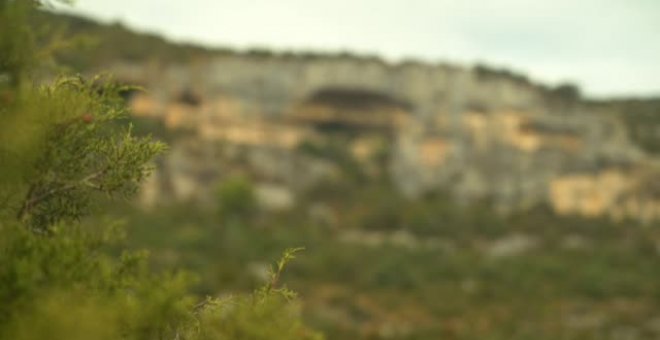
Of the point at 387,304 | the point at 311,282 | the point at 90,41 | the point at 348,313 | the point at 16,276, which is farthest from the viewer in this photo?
the point at 311,282

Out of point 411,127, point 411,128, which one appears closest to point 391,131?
point 411,127

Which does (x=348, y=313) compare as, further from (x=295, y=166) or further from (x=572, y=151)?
(x=572, y=151)

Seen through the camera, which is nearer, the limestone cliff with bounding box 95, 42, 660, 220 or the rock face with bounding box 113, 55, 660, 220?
the rock face with bounding box 113, 55, 660, 220

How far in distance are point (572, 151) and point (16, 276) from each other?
195ft

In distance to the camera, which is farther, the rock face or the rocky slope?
the rock face

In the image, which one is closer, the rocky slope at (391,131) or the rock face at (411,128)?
the rocky slope at (391,131)

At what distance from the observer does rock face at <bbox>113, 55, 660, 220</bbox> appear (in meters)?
57.0

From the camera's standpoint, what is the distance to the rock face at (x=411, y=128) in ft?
187

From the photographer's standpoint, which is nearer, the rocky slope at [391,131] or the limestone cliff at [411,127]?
the rocky slope at [391,131]

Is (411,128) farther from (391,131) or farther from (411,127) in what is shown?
(391,131)

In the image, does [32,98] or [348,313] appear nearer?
[32,98]

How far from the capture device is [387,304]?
35281mm

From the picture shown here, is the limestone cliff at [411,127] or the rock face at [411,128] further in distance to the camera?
the limestone cliff at [411,127]

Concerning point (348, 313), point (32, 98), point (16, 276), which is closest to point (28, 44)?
point (32, 98)
